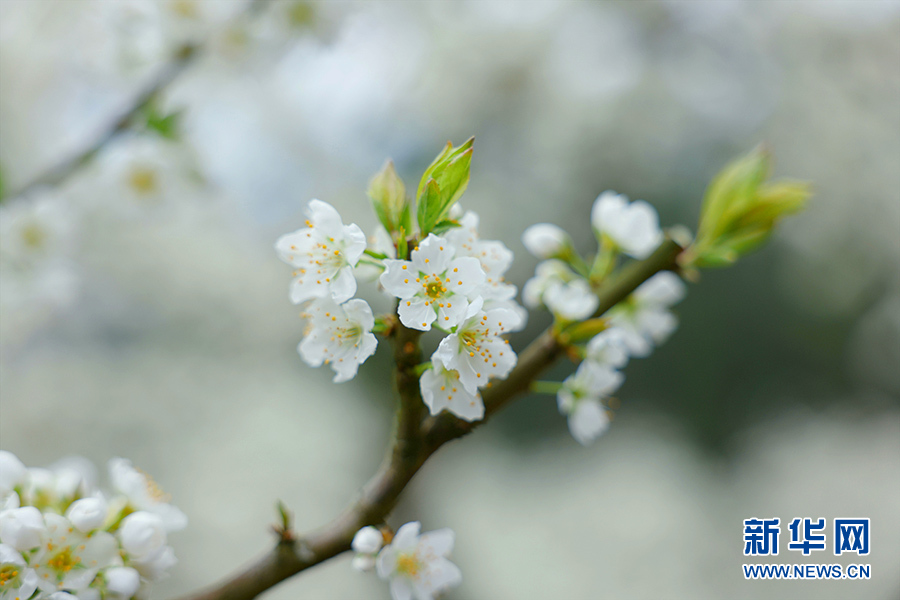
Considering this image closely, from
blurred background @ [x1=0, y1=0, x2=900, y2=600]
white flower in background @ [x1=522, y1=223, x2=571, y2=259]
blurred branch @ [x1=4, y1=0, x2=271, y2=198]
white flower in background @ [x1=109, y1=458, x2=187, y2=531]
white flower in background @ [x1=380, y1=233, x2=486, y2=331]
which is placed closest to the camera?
white flower in background @ [x1=380, y1=233, x2=486, y2=331]

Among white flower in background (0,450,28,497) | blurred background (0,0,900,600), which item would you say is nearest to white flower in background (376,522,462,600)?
white flower in background (0,450,28,497)

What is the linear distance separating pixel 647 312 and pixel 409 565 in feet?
1.00

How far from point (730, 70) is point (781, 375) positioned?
43.2 inches

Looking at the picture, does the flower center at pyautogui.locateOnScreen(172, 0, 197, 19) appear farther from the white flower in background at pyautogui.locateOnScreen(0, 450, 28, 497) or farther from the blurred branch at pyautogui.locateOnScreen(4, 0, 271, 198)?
the white flower in background at pyautogui.locateOnScreen(0, 450, 28, 497)

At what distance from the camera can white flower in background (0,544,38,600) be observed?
32cm

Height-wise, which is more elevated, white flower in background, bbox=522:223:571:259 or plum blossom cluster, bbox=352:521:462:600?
white flower in background, bbox=522:223:571:259

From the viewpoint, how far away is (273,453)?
195 centimetres

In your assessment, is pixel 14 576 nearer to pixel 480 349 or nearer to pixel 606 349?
pixel 480 349

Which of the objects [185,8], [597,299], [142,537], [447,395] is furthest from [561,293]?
[185,8]

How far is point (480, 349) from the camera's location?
1.08ft

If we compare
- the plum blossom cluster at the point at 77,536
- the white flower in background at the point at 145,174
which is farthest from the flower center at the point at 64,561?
the white flower in background at the point at 145,174

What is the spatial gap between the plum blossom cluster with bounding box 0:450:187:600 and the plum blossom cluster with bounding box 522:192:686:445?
1.00 ft

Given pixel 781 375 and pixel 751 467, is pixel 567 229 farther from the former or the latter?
pixel 751 467

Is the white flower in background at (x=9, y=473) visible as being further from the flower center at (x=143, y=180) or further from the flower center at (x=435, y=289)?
the flower center at (x=143, y=180)
